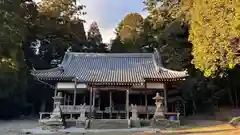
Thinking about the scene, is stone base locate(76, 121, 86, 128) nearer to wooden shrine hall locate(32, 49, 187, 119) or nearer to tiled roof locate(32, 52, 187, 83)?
wooden shrine hall locate(32, 49, 187, 119)

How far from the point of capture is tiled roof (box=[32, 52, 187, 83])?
67.2 feet

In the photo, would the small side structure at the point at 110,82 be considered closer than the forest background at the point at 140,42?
No

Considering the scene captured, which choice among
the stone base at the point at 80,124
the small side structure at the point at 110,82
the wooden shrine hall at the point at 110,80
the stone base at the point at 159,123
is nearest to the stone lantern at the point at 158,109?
the stone base at the point at 159,123

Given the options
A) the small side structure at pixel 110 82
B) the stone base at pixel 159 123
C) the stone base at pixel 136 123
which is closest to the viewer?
the stone base at pixel 159 123

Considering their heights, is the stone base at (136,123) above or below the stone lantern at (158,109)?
below

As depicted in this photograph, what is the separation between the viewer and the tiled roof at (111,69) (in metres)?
20.5

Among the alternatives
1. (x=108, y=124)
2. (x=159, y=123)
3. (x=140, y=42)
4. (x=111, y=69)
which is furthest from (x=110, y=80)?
(x=140, y=42)

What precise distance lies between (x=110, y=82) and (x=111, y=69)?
351 cm

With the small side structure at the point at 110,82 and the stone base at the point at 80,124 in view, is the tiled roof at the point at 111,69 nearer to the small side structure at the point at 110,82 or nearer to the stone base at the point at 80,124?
the small side structure at the point at 110,82

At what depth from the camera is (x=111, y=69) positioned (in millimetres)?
23375

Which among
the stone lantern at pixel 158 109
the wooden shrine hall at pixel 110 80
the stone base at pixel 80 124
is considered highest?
the wooden shrine hall at pixel 110 80

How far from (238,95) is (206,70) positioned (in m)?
18.9

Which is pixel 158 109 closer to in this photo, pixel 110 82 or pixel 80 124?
pixel 110 82

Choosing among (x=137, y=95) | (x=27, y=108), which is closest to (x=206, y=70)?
(x=137, y=95)
